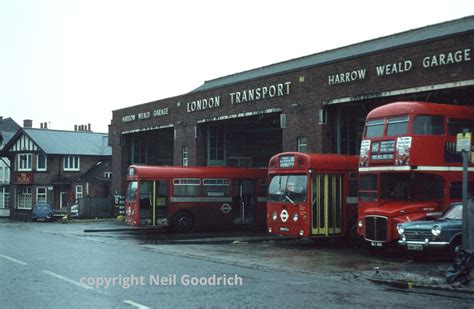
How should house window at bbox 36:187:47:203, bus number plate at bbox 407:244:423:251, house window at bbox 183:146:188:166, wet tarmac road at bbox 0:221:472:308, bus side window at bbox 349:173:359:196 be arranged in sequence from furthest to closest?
house window at bbox 36:187:47:203, house window at bbox 183:146:188:166, bus side window at bbox 349:173:359:196, bus number plate at bbox 407:244:423:251, wet tarmac road at bbox 0:221:472:308

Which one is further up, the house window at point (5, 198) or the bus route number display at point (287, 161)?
the bus route number display at point (287, 161)

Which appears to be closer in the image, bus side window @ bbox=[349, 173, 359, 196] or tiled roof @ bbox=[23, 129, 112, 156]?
bus side window @ bbox=[349, 173, 359, 196]

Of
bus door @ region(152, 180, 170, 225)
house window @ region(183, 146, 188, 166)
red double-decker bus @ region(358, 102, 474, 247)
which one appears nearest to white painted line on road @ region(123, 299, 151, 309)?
red double-decker bus @ region(358, 102, 474, 247)

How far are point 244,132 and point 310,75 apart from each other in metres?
12.5

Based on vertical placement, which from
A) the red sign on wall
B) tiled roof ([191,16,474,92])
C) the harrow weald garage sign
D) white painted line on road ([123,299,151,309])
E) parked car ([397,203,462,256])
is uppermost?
tiled roof ([191,16,474,92])

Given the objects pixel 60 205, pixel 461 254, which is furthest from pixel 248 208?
pixel 60 205

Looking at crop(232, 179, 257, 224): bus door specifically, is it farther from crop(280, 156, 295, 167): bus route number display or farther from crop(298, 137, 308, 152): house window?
crop(280, 156, 295, 167): bus route number display

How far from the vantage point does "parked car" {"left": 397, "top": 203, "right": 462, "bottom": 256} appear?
640 inches

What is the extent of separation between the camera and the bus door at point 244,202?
30703 millimetres

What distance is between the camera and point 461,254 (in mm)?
12969

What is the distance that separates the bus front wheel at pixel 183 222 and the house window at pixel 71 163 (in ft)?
120

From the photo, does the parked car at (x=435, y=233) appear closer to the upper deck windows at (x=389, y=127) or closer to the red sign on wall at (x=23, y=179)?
the upper deck windows at (x=389, y=127)

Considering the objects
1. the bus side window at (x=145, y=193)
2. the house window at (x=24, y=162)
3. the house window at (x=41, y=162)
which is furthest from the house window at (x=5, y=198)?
the bus side window at (x=145, y=193)

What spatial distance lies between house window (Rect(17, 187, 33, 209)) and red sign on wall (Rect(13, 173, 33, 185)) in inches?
38.7
